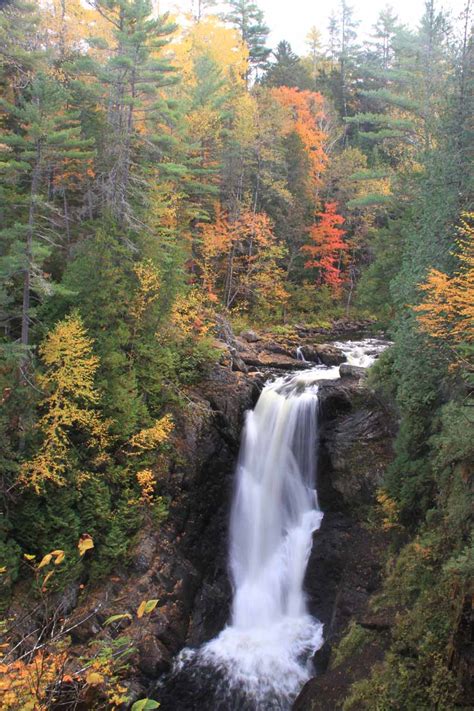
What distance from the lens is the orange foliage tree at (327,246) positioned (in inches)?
1162

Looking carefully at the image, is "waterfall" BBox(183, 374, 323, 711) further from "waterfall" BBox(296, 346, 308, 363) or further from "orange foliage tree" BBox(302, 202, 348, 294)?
"orange foliage tree" BBox(302, 202, 348, 294)

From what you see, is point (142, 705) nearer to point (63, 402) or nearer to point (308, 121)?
point (63, 402)

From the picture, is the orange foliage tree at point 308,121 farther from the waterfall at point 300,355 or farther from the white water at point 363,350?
the waterfall at point 300,355

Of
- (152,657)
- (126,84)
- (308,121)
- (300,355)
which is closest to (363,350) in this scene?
(300,355)

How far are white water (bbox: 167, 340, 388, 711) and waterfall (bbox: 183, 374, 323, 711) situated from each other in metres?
0.03

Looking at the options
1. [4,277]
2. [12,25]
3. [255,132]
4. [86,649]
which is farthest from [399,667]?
[255,132]

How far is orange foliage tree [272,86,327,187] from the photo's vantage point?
29.9 m

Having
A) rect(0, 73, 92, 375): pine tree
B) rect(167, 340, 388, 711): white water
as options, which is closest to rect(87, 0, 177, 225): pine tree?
rect(0, 73, 92, 375): pine tree

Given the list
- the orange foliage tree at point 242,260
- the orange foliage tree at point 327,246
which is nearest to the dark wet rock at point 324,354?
the orange foliage tree at point 242,260

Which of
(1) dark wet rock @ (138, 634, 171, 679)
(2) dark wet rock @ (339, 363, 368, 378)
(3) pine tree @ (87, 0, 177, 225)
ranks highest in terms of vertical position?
(3) pine tree @ (87, 0, 177, 225)

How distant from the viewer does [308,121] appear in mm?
31609

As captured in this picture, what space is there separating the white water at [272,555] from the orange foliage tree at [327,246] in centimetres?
1338

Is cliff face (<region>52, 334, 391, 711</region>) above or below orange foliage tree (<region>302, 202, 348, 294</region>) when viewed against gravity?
below

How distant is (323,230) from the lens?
29.6m
